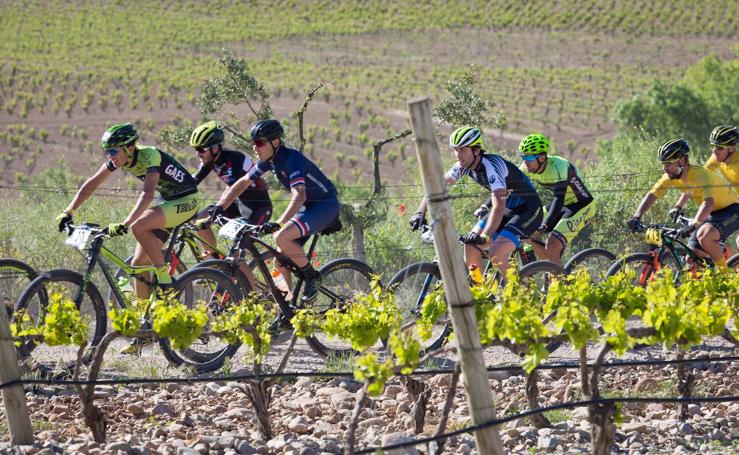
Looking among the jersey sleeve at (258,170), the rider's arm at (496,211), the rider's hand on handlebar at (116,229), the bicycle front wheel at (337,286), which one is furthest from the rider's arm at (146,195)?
the rider's arm at (496,211)

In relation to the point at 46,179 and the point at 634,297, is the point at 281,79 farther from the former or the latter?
the point at 634,297

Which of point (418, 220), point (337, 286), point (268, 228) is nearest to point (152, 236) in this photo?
point (268, 228)

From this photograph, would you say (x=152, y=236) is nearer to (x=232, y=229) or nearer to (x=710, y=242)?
(x=232, y=229)

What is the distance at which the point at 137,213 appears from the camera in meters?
10.0

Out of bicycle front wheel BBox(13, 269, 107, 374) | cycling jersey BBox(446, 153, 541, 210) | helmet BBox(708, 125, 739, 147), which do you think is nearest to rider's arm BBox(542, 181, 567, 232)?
cycling jersey BBox(446, 153, 541, 210)

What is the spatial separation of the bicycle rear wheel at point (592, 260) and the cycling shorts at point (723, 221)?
33.8 inches

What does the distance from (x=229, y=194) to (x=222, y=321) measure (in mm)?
2276

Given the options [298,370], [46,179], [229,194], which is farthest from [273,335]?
[46,179]

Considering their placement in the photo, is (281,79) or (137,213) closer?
(137,213)

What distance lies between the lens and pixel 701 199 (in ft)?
38.5

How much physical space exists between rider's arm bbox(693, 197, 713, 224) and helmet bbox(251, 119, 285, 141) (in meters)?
4.55

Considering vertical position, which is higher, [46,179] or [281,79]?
[281,79]

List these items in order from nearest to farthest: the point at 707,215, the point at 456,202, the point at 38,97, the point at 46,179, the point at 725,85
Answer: the point at 707,215
the point at 456,202
the point at 46,179
the point at 725,85
the point at 38,97

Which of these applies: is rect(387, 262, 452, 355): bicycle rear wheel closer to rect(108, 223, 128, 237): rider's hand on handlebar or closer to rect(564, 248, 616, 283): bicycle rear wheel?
rect(564, 248, 616, 283): bicycle rear wheel
